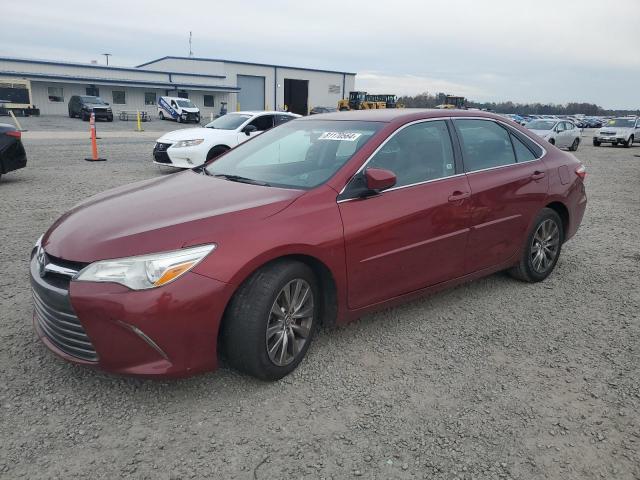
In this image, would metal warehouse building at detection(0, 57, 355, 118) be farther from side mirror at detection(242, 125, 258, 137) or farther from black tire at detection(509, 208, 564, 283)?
black tire at detection(509, 208, 564, 283)

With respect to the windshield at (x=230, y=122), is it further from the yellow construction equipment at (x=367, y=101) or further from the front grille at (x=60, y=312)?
the yellow construction equipment at (x=367, y=101)

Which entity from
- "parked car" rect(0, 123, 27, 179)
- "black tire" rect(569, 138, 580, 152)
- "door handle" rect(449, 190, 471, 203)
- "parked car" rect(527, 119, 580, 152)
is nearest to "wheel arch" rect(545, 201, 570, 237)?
"door handle" rect(449, 190, 471, 203)

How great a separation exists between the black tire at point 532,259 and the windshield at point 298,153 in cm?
192

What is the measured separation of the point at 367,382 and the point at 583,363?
5.00ft

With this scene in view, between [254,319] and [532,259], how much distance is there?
3059 millimetres

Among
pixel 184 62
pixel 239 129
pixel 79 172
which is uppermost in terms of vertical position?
pixel 184 62

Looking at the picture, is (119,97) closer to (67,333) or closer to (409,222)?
(409,222)

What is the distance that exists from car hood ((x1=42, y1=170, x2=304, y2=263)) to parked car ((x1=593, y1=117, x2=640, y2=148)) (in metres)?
28.9

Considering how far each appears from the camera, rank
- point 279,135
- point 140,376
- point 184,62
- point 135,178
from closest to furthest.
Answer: point 140,376, point 279,135, point 135,178, point 184,62

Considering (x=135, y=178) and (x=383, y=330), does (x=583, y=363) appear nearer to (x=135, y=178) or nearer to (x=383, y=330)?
(x=383, y=330)

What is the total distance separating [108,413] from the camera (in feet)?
8.98

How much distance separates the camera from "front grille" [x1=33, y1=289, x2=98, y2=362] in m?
2.66

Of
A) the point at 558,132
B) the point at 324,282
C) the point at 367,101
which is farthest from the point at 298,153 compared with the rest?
the point at 367,101

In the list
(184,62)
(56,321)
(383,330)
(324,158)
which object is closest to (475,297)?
(383,330)
